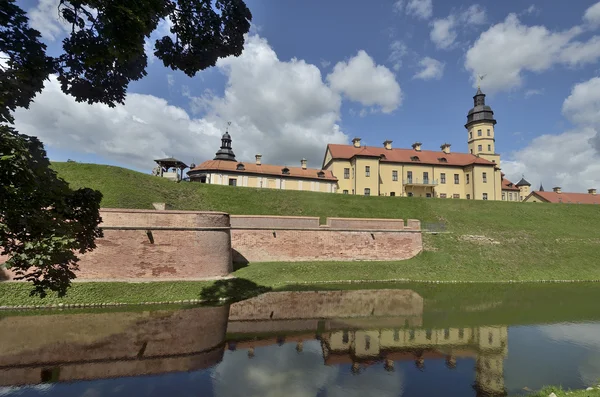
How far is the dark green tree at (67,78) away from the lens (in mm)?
4363

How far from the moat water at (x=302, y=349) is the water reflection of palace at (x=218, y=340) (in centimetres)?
4

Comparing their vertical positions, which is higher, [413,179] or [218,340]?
[413,179]

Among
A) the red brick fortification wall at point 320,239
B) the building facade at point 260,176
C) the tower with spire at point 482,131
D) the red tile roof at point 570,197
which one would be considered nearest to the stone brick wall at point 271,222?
the red brick fortification wall at point 320,239

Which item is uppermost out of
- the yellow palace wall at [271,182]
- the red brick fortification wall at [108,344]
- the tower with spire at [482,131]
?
the tower with spire at [482,131]

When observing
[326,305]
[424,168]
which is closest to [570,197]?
[424,168]

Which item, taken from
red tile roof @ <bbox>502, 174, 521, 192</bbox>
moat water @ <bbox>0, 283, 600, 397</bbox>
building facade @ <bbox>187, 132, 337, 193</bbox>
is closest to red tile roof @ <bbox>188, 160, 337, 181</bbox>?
building facade @ <bbox>187, 132, 337, 193</bbox>

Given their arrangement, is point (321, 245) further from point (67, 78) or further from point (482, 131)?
point (482, 131)

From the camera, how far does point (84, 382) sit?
314 inches

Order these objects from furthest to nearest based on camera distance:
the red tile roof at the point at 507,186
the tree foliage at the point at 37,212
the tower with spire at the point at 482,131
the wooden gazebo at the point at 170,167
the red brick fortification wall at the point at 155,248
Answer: the red tile roof at the point at 507,186 < the tower with spire at the point at 482,131 < the wooden gazebo at the point at 170,167 < the red brick fortification wall at the point at 155,248 < the tree foliage at the point at 37,212

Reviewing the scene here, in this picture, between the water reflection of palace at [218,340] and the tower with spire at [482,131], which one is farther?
the tower with spire at [482,131]

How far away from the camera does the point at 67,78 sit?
5445mm

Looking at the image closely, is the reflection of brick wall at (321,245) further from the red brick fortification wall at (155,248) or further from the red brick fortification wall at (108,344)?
the red brick fortification wall at (108,344)

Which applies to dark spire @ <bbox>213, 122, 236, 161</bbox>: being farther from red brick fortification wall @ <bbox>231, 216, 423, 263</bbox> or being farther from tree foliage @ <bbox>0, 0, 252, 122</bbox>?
tree foliage @ <bbox>0, 0, 252, 122</bbox>

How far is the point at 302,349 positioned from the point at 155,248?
960 cm
